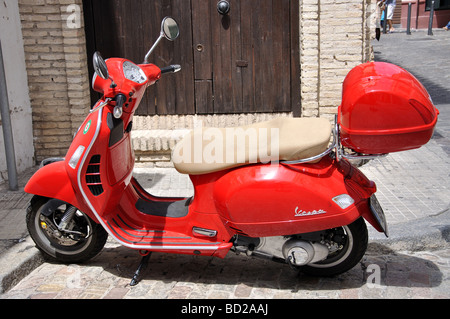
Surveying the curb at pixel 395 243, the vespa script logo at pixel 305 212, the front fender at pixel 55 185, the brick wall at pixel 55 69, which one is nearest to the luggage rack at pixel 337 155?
the vespa script logo at pixel 305 212

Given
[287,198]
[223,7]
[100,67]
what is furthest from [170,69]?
[223,7]

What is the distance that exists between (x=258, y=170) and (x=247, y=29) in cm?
343

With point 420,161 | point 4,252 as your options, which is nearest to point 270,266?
point 4,252

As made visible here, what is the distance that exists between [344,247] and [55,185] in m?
→ 2.02

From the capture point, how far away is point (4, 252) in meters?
4.39

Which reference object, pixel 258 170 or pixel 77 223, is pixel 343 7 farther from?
pixel 77 223

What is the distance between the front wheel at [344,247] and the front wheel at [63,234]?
1.59 meters

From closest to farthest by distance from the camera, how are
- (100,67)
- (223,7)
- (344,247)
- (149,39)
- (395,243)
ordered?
(100,67), (344,247), (395,243), (223,7), (149,39)

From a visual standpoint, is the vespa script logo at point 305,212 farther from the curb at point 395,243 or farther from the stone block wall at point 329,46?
the stone block wall at point 329,46

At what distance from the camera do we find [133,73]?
385cm

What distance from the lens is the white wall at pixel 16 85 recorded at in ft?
20.4

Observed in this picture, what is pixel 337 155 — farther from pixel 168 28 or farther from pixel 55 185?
pixel 55 185

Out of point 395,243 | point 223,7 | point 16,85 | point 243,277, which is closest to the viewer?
point 243,277

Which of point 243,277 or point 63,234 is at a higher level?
point 63,234
